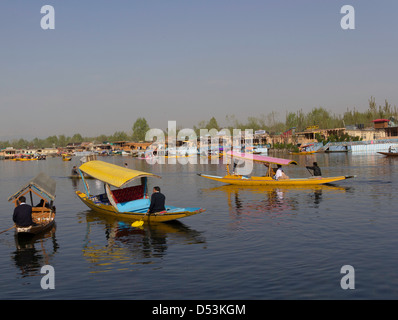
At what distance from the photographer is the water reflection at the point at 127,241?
Answer: 14.3 m

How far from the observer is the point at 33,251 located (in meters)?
16.3

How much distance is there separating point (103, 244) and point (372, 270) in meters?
10.7

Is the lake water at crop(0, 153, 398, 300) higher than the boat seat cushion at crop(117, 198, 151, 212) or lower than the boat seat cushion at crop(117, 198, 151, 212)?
lower

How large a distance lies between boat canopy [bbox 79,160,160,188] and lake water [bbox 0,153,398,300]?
2357 millimetres

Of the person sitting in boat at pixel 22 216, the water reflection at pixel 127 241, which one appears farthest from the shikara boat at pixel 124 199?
the person sitting in boat at pixel 22 216

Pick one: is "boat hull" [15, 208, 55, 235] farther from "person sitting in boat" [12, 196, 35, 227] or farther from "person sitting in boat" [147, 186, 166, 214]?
"person sitting in boat" [147, 186, 166, 214]

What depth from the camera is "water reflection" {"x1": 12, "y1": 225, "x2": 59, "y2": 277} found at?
14.1m

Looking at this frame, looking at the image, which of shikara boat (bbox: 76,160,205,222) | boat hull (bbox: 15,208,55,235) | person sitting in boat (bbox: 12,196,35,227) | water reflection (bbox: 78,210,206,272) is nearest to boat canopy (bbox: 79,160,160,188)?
shikara boat (bbox: 76,160,205,222)

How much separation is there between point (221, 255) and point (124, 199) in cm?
1073

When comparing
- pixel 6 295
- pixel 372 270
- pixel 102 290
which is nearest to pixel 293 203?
pixel 372 270

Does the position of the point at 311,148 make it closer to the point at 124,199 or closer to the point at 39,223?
the point at 124,199

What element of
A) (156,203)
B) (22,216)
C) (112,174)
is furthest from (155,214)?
(22,216)

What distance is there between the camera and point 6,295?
37.1ft

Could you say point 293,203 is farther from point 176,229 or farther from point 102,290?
point 102,290
